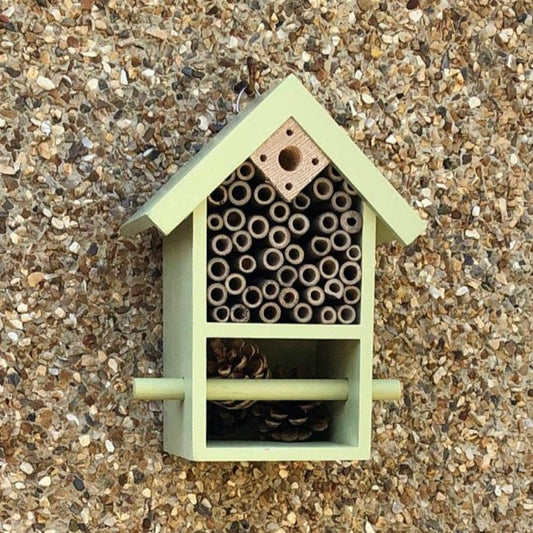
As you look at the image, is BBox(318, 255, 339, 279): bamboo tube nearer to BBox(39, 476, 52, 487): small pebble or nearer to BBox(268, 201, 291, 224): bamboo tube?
BBox(268, 201, 291, 224): bamboo tube

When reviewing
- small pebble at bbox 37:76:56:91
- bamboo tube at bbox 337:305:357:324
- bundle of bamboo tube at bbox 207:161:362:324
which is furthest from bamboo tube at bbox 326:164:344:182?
small pebble at bbox 37:76:56:91

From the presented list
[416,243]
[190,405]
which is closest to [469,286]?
[416,243]

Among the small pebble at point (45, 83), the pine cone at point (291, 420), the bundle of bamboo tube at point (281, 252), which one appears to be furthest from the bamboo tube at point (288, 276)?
the small pebble at point (45, 83)

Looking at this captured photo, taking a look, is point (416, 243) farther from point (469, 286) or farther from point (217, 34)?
point (217, 34)

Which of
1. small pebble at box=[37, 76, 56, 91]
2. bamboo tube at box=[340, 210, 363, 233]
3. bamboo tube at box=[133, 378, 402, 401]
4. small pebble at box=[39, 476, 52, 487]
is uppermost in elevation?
small pebble at box=[37, 76, 56, 91]

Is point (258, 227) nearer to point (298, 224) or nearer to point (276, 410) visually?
point (298, 224)
